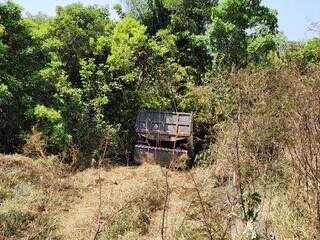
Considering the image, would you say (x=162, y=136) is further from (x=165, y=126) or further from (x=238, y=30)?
(x=238, y=30)

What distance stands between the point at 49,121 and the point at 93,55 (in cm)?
482

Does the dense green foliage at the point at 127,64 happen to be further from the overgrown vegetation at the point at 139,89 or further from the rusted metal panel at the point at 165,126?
the rusted metal panel at the point at 165,126

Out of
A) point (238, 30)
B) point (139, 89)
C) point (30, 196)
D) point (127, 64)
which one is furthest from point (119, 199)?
point (238, 30)

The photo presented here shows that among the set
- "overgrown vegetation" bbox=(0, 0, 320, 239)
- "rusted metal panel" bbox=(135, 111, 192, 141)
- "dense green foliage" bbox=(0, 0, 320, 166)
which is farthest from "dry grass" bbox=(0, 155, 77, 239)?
"rusted metal panel" bbox=(135, 111, 192, 141)

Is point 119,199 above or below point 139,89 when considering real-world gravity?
below

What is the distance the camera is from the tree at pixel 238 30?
17.9m

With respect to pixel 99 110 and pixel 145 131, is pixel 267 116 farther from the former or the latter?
pixel 99 110

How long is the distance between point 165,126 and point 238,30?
4.89 m

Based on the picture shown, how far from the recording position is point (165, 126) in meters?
16.7

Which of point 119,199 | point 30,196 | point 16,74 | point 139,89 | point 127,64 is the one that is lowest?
point 30,196

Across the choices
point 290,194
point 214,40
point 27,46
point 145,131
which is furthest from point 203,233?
point 214,40

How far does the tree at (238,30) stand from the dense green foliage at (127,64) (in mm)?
38

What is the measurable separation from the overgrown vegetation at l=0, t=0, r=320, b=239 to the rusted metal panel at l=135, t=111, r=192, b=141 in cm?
88

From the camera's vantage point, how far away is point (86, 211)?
35.2 feet
